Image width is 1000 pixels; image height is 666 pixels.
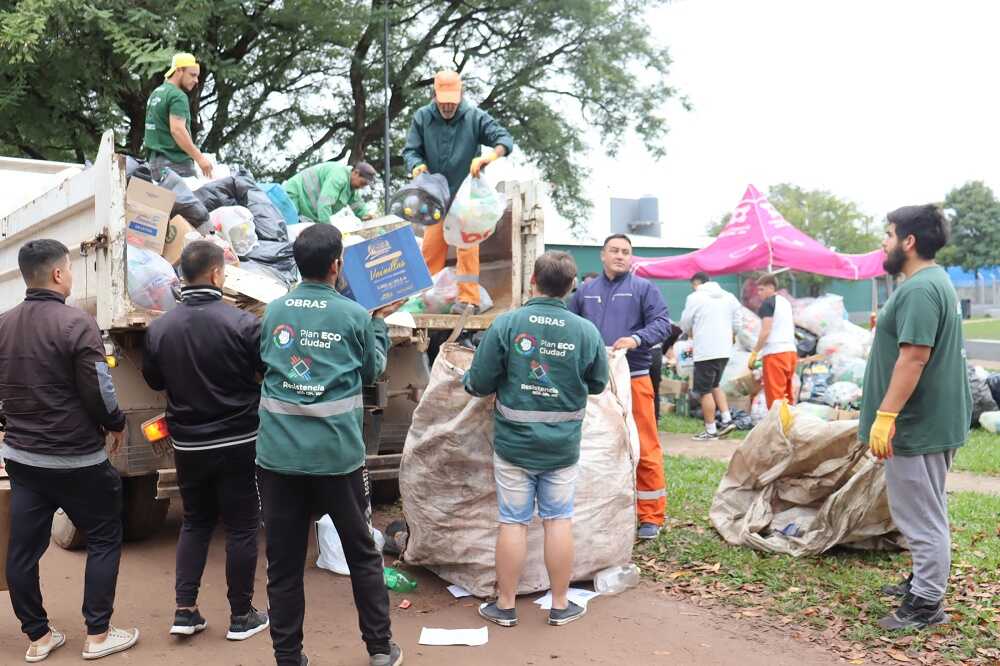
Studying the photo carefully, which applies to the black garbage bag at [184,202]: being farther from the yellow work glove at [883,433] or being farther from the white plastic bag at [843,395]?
the white plastic bag at [843,395]

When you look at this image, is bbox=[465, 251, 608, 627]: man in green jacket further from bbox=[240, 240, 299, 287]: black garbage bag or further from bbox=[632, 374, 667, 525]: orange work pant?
bbox=[240, 240, 299, 287]: black garbage bag

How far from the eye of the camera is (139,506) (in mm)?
5031

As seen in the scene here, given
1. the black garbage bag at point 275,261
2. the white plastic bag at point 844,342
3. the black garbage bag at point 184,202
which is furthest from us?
the white plastic bag at point 844,342

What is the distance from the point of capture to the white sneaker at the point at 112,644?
3.60 meters

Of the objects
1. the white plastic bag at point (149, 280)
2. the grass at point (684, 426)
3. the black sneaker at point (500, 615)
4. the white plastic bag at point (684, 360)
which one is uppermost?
the white plastic bag at point (149, 280)

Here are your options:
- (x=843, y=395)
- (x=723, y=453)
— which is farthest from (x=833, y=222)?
(x=723, y=453)

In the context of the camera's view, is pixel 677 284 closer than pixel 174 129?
No

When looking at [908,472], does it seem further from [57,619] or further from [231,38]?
[231,38]

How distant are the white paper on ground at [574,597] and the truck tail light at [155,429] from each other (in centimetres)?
200

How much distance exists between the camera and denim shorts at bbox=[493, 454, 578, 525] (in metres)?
4.00

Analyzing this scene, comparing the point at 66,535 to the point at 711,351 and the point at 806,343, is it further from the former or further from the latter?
the point at 806,343

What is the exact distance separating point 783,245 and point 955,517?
7966 millimetres

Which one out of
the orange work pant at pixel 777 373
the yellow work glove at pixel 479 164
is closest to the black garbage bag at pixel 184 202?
the yellow work glove at pixel 479 164

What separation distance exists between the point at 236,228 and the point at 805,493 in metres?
3.53
